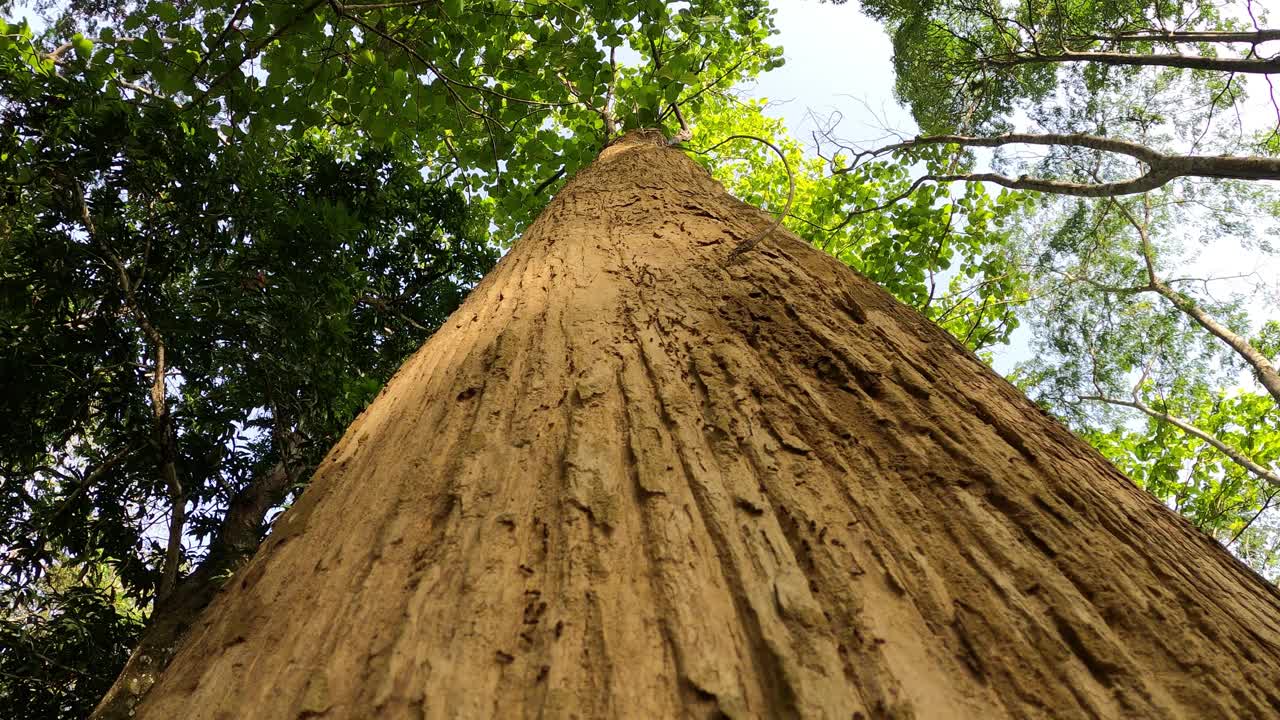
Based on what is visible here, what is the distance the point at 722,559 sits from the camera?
2.85ft

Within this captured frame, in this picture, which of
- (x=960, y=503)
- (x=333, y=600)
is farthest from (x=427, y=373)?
(x=960, y=503)

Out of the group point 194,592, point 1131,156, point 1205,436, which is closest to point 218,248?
point 194,592

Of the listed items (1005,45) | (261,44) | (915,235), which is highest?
(1005,45)

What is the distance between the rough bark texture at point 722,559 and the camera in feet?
2.42

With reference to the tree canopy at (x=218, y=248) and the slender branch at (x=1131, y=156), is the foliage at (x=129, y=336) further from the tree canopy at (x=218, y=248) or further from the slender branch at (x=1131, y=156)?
the slender branch at (x=1131, y=156)

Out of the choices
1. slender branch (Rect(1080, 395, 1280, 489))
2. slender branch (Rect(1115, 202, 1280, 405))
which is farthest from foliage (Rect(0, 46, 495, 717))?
slender branch (Rect(1080, 395, 1280, 489))

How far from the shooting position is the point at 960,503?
3.27ft

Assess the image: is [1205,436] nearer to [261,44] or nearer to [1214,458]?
[1214,458]

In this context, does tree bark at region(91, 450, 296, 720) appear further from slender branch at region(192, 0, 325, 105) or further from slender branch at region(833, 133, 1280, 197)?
slender branch at region(833, 133, 1280, 197)

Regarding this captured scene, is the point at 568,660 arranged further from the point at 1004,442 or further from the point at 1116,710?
the point at 1004,442

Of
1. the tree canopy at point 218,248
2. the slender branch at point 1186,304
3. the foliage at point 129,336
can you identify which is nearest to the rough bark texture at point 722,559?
the tree canopy at point 218,248

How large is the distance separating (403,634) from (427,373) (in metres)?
0.82

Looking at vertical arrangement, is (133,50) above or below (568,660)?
above

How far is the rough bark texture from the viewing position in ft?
2.42
